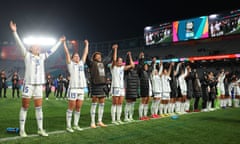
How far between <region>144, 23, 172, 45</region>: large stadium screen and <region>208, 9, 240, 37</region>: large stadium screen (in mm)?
5928

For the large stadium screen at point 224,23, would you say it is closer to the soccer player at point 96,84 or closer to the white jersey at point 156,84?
the white jersey at point 156,84

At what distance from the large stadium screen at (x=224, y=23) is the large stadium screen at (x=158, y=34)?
5.93 meters

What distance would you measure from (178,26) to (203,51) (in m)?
5.64

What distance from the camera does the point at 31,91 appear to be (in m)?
5.92

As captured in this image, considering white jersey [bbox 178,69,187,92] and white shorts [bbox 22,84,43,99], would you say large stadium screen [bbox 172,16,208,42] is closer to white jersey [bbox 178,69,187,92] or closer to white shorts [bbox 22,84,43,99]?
white jersey [bbox 178,69,187,92]

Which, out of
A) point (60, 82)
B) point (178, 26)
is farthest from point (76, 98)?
point (178, 26)

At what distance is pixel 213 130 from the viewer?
7246mm

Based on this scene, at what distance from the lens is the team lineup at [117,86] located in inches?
239

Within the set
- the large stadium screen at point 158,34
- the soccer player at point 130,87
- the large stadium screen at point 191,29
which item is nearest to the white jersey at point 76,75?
the soccer player at point 130,87

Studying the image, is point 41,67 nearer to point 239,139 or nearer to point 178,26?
point 239,139

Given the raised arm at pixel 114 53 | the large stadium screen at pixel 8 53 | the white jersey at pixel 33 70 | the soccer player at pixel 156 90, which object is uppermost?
the large stadium screen at pixel 8 53

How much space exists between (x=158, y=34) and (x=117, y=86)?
28780 mm

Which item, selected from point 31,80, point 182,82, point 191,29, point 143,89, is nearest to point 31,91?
point 31,80

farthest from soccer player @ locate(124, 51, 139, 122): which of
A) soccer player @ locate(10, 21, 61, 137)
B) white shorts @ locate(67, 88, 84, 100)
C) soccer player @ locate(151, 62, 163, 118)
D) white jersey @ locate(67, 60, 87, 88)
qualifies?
soccer player @ locate(10, 21, 61, 137)
